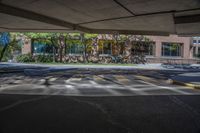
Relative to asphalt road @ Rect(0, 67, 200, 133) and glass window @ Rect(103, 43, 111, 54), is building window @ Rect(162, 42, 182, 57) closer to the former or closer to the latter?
glass window @ Rect(103, 43, 111, 54)

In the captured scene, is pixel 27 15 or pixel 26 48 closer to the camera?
pixel 27 15

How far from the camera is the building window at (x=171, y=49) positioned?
4206cm

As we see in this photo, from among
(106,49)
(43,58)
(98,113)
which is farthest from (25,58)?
(98,113)

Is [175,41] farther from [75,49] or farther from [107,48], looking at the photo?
[75,49]

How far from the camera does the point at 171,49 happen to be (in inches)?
1676

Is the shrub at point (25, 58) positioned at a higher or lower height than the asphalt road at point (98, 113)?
higher

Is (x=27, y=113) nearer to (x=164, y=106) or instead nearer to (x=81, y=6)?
(x=164, y=106)

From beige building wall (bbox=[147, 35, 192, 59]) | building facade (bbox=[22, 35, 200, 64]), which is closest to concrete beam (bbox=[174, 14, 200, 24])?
building facade (bbox=[22, 35, 200, 64])

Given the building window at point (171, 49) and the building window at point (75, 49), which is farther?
the building window at point (171, 49)

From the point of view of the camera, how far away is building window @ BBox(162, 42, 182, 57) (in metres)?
42.1

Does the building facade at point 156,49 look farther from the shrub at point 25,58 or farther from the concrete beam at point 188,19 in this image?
the concrete beam at point 188,19

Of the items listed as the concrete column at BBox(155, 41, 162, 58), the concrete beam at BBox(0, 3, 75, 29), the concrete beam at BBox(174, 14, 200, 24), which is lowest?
the concrete column at BBox(155, 41, 162, 58)

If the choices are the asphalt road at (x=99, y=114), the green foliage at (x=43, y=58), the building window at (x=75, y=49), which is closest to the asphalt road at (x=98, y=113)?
the asphalt road at (x=99, y=114)

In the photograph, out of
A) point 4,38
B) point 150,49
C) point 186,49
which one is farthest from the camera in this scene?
point 186,49
